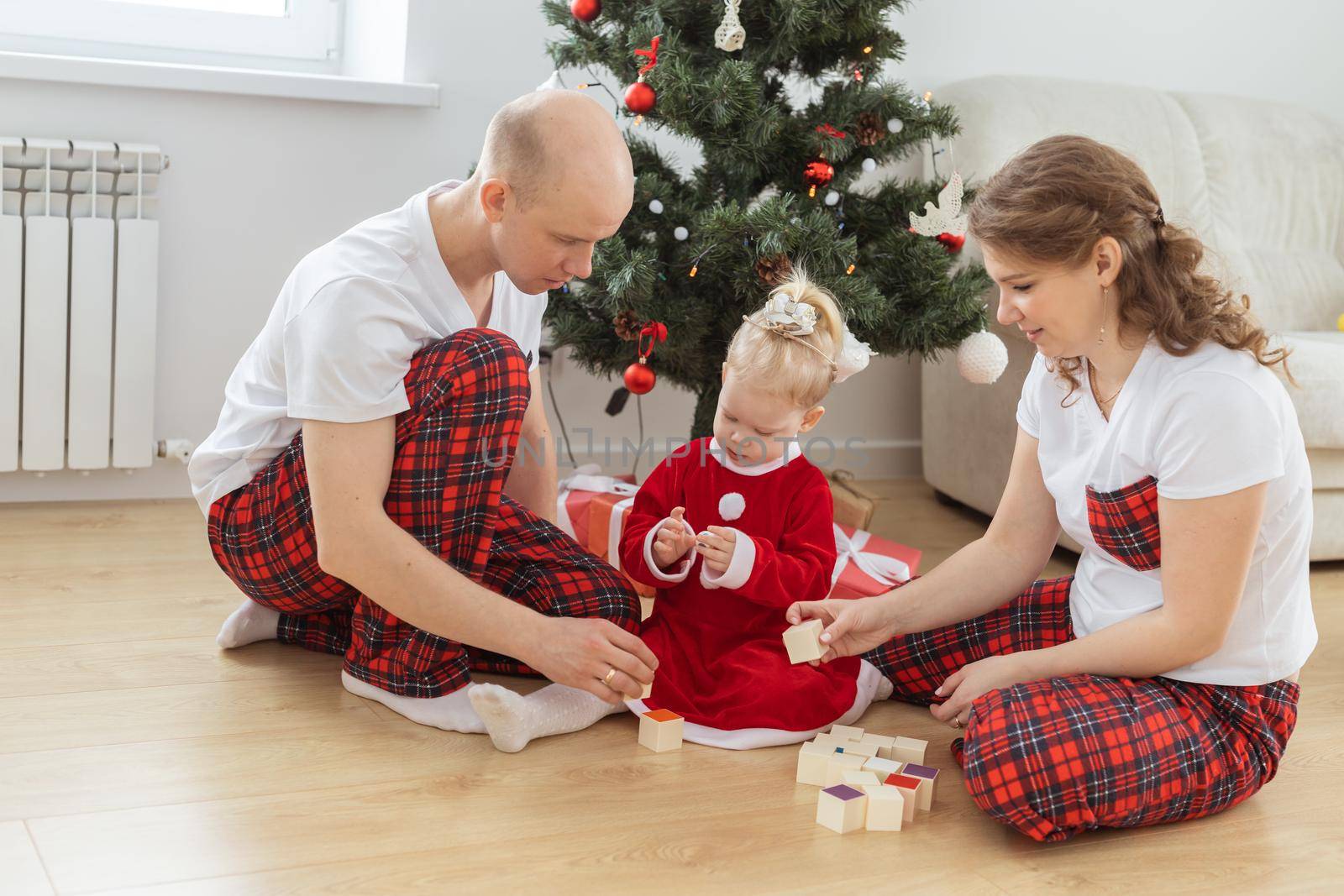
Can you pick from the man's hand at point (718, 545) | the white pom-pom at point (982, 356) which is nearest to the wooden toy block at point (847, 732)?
the man's hand at point (718, 545)

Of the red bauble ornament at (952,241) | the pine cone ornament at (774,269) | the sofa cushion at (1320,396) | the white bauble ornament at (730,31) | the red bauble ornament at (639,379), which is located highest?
the white bauble ornament at (730,31)

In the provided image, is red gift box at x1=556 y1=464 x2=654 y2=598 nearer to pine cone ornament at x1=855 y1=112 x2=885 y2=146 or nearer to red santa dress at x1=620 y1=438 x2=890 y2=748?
red santa dress at x1=620 y1=438 x2=890 y2=748

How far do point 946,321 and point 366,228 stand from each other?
1077 mm

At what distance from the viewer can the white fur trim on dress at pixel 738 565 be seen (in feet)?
5.06

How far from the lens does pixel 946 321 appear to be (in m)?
2.17

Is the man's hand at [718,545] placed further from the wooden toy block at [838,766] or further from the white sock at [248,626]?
the white sock at [248,626]

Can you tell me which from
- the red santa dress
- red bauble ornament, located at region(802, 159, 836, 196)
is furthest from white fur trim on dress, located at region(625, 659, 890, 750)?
red bauble ornament, located at region(802, 159, 836, 196)

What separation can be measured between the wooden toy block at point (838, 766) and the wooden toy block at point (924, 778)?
5cm

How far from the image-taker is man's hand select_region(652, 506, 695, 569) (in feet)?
5.09

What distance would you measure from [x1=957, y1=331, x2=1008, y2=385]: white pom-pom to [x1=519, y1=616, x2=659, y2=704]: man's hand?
39.8 inches

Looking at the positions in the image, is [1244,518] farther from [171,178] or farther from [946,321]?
[171,178]

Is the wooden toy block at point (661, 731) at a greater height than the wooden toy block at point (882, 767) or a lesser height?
lesser

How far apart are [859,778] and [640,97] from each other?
1207 mm

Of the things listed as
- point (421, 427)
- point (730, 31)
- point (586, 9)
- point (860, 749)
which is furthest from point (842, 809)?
point (586, 9)
